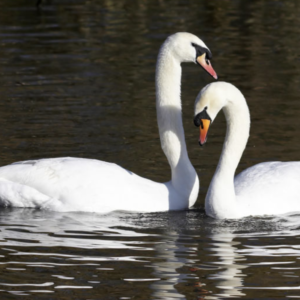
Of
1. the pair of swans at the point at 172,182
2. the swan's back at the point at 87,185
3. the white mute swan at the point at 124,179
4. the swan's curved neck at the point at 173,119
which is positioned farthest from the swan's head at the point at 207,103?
the swan's back at the point at 87,185

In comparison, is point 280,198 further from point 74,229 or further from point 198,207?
point 74,229

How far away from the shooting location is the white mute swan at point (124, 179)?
29.8ft

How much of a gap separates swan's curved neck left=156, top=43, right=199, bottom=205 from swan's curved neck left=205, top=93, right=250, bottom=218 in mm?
546

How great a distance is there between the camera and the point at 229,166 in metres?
8.94

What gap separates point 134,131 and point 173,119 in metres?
2.94

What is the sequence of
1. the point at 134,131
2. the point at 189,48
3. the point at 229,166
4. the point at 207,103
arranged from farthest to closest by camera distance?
1. the point at 134,131
2. the point at 189,48
3. the point at 229,166
4. the point at 207,103

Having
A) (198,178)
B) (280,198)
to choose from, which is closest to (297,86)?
(198,178)

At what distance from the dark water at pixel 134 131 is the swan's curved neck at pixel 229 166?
19cm

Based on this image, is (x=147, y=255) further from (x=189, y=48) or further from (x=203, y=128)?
(x=189, y=48)

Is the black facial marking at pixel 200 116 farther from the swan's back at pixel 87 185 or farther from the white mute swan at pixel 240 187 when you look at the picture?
the swan's back at pixel 87 185

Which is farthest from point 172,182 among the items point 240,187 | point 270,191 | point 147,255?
point 147,255

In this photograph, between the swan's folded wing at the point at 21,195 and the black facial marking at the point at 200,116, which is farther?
the swan's folded wing at the point at 21,195

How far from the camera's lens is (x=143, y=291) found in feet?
22.7

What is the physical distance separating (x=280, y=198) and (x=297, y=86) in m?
6.24
